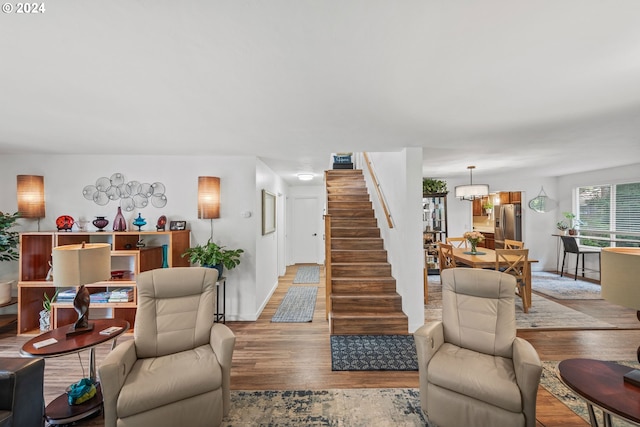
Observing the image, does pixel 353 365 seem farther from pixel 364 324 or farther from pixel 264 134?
pixel 264 134

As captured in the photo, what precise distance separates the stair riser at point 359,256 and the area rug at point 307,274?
192cm

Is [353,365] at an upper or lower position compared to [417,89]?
lower

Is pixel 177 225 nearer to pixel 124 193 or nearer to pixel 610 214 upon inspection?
pixel 124 193

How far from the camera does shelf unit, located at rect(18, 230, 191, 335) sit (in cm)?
352

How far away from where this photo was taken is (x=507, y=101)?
2.24m

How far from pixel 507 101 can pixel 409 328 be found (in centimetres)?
271

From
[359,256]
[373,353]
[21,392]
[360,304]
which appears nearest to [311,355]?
[373,353]

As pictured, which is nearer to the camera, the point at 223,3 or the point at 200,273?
the point at 223,3

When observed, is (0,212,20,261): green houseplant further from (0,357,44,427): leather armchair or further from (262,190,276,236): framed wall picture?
(262,190,276,236): framed wall picture

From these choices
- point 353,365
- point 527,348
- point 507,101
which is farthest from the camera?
point 353,365

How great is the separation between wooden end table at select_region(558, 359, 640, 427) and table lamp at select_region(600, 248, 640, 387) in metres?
0.08


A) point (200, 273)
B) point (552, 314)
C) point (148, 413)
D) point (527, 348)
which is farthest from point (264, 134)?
point (552, 314)

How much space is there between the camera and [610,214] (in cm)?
593

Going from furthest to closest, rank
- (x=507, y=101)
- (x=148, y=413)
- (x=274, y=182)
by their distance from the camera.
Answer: (x=274, y=182), (x=507, y=101), (x=148, y=413)
